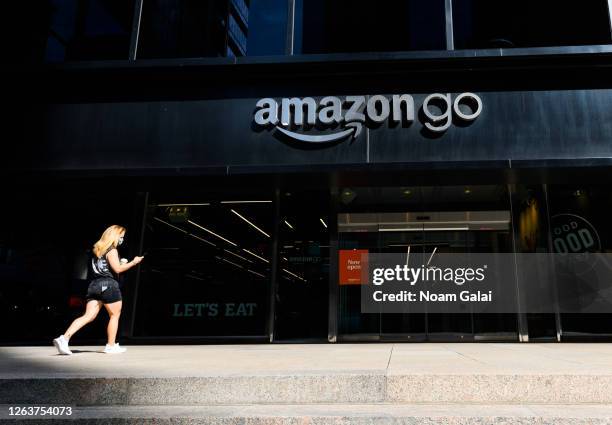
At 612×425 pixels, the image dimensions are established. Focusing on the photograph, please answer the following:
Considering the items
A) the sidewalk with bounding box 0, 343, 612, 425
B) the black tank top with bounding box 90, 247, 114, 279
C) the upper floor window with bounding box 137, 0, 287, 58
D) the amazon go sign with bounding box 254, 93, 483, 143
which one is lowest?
the sidewalk with bounding box 0, 343, 612, 425

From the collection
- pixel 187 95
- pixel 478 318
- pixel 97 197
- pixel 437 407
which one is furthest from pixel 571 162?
pixel 97 197

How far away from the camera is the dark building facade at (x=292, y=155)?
26.2ft

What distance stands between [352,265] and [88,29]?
24.1ft

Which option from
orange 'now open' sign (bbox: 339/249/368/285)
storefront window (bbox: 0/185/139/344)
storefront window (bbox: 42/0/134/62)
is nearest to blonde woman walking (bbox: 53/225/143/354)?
storefront window (bbox: 0/185/139/344)

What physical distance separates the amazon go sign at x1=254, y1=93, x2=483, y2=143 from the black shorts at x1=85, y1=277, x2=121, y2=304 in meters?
3.67

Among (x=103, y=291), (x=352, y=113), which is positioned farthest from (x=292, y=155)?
(x=103, y=291)

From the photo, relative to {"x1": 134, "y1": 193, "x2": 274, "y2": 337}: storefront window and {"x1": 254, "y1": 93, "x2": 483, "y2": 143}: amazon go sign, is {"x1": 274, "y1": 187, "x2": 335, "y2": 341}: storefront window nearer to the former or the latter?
{"x1": 134, "y1": 193, "x2": 274, "y2": 337}: storefront window

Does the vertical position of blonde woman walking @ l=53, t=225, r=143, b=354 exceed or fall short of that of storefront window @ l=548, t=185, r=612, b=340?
it falls short

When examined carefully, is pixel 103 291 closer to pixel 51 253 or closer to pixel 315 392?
pixel 315 392

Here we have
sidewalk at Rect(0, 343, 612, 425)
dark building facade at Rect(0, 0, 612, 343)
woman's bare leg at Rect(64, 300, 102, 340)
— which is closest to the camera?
sidewalk at Rect(0, 343, 612, 425)

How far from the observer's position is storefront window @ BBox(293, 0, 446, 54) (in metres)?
9.12

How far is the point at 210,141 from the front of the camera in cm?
828

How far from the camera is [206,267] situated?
9156mm

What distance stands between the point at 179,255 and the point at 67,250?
2458 mm
